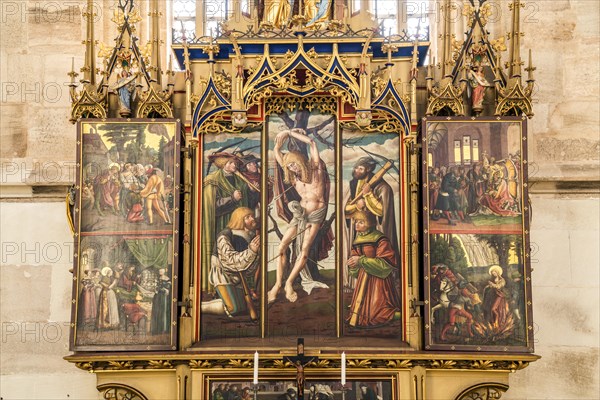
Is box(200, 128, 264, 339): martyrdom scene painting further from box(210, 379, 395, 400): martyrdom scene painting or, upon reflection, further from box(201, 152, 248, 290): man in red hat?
box(210, 379, 395, 400): martyrdom scene painting

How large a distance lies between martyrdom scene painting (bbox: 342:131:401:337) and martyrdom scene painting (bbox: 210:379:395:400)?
0.42m

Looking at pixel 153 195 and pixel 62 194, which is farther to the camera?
pixel 62 194

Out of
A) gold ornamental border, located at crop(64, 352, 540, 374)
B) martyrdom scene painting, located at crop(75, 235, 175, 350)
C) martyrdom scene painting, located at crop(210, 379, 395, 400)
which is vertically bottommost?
martyrdom scene painting, located at crop(210, 379, 395, 400)

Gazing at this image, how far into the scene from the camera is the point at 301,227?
307 inches

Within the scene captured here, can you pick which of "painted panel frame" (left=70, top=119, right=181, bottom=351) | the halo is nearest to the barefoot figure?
"painted panel frame" (left=70, top=119, right=181, bottom=351)

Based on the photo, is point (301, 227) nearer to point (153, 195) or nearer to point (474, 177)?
point (153, 195)

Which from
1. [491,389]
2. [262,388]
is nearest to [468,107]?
[491,389]

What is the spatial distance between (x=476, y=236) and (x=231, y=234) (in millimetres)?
1921

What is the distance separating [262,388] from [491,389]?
5.81ft

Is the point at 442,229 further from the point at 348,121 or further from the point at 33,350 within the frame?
the point at 33,350

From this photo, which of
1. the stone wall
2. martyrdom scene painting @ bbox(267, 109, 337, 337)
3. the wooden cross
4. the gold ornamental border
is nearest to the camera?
the wooden cross

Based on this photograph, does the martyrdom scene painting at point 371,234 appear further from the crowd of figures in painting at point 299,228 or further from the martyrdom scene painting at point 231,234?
the martyrdom scene painting at point 231,234

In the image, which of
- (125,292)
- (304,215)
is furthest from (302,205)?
(125,292)

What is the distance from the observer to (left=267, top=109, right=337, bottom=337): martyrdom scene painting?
7.73 meters
